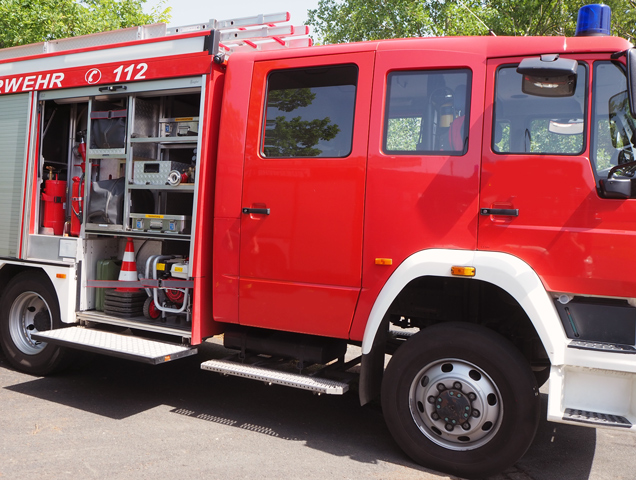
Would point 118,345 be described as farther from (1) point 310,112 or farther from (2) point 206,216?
(1) point 310,112

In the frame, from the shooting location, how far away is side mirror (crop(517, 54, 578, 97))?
3.54 meters

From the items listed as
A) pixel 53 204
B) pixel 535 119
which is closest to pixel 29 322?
pixel 53 204

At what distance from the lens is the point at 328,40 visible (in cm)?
2372

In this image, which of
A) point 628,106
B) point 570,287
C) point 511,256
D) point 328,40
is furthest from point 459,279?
point 328,40

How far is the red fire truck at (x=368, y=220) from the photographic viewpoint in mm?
3605

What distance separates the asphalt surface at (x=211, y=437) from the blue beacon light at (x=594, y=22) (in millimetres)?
3038

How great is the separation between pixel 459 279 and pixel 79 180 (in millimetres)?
3991

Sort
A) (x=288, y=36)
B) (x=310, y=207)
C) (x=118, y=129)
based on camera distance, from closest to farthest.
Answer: (x=310, y=207) < (x=288, y=36) < (x=118, y=129)

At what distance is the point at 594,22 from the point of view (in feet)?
12.6

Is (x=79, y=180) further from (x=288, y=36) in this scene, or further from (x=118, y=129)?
(x=288, y=36)

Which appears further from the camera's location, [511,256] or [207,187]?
[207,187]

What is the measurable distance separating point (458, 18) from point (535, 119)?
48.2 feet

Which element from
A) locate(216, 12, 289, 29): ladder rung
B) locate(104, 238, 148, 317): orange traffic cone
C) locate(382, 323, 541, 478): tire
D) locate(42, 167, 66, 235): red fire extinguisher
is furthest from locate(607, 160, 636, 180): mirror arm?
locate(42, 167, 66, 235): red fire extinguisher

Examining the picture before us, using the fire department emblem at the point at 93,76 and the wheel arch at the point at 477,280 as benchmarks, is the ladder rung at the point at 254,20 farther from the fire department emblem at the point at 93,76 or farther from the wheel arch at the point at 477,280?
the wheel arch at the point at 477,280
